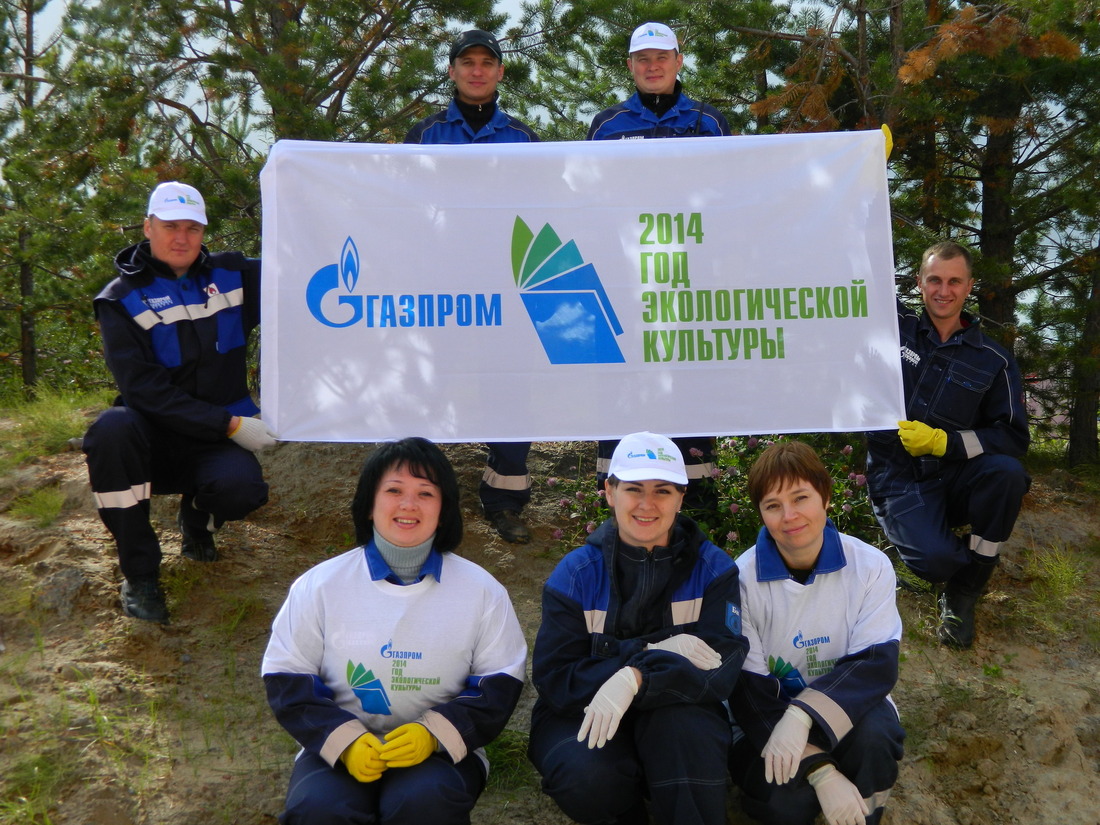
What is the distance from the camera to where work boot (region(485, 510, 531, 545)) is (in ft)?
15.6

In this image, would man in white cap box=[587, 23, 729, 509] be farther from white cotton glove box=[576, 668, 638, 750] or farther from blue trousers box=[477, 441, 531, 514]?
white cotton glove box=[576, 668, 638, 750]

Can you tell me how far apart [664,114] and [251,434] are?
239 cm

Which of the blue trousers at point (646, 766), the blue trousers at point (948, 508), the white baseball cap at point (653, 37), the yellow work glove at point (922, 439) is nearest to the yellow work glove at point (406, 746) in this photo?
the blue trousers at point (646, 766)

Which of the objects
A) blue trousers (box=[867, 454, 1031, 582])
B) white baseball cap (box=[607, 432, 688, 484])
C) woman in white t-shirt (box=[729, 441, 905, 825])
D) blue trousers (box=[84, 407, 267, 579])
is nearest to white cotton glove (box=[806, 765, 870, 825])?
woman in white t-shirt (box=[729, 441, 905, 825])

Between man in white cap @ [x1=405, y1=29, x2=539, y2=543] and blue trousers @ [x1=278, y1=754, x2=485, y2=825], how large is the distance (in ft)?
6.81

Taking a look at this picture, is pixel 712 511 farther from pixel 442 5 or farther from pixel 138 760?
pixel 442 5

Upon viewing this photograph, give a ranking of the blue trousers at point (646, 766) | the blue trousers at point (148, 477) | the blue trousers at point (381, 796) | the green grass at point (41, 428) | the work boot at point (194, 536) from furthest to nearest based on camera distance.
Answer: the green grass at point (41, 428)
the work boot at point (194, 536)
the blue trousers at point (148, 477)
the blue trousers at point (646, 766)
the blue trousers at point (381, 796)

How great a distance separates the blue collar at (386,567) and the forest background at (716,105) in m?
2.88

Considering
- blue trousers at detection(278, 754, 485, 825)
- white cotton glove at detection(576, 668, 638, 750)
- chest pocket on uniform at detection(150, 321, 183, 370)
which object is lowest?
blue trousers at detection(278, 754, 485, 825)

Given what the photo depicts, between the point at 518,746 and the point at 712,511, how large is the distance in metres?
1.59

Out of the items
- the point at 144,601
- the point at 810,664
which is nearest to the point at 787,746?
the point at 810,664

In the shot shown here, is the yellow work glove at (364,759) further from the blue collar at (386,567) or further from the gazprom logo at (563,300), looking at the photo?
the gazprom logo at (563,300)

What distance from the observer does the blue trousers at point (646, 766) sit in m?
2.73

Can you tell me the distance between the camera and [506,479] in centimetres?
473
